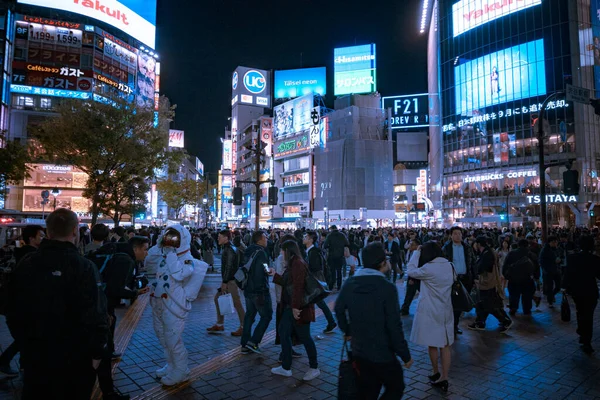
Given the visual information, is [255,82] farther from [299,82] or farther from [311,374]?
[311,374]

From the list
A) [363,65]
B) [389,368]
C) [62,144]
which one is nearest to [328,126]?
[363,65]

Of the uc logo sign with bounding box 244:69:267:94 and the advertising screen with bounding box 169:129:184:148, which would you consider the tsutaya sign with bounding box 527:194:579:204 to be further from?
the advertising screen with bounding box 169:129:184:148

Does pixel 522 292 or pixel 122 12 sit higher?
pixel 122 12

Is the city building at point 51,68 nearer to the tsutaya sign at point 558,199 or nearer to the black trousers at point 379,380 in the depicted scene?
the black trousers at point 379,380

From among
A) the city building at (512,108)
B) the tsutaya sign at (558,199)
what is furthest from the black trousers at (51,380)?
the tsutaya sign at (558,199)

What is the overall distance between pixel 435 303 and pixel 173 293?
3045 mm

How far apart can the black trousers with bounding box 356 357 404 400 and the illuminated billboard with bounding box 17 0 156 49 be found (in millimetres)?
54321

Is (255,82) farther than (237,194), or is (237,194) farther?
(255,82)

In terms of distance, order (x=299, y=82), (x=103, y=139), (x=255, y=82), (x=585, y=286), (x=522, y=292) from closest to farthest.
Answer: (x=585, y=286)
(x=522, y=292)
(x=103, y=139)
(x=299, y=82)
(x=255, y=82)

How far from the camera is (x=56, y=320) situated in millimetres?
2420

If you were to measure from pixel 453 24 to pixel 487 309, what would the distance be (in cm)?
5764

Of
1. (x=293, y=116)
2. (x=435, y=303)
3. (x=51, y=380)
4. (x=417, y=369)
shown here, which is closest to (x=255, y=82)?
(x=293, y=116)

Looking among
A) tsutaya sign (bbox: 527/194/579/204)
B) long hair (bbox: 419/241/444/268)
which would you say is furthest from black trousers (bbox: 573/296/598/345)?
tsutaya sign (bbox: 527/194/579/204)

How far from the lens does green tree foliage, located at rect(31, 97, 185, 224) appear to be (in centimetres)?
1812
